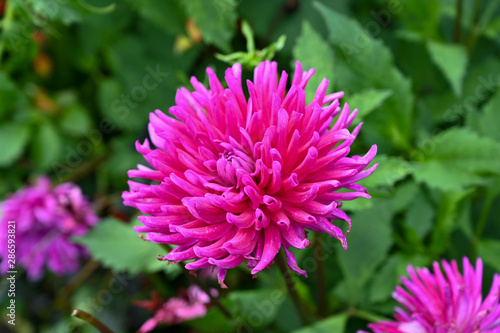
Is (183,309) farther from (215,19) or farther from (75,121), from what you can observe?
(75,121)

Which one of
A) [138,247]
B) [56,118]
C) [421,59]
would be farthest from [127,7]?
[421,59]

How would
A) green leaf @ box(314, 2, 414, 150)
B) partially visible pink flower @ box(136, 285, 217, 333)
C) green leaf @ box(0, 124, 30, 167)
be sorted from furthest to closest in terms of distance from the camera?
green leaf @ box(0, 124, 30, 167), partially visible pink flower @ box(136, 285, 217, 333), green leaf @ box(314, 2, 414, 150)

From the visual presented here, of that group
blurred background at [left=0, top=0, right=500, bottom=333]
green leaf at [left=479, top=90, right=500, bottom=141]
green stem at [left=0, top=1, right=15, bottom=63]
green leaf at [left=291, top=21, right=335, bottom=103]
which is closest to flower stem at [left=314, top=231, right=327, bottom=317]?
blurred background at [left=0, top=0, right=500, bottom=333]

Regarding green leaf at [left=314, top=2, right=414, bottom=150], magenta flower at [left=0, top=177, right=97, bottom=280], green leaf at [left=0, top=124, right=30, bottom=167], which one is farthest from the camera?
green leaf at [left=0, top=124, right=30, bottom=167]

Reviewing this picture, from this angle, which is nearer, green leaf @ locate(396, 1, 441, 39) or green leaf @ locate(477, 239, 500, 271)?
green leaf @ locate(477, 239, 500, 271)

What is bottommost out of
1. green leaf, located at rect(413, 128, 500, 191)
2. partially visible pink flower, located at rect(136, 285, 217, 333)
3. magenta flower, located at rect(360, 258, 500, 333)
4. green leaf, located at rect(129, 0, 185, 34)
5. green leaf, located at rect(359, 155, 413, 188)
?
partially visible pink flower, located at rect(136, 285, 217, 333)

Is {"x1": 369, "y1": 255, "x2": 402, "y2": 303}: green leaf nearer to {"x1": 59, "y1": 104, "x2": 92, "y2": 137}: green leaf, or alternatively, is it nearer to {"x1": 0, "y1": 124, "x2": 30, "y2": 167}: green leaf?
{"x1": 59, "y1": 104, "x2": 92, "y2": 137}: green leaf

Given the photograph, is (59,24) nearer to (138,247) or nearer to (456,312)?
(138,247)
